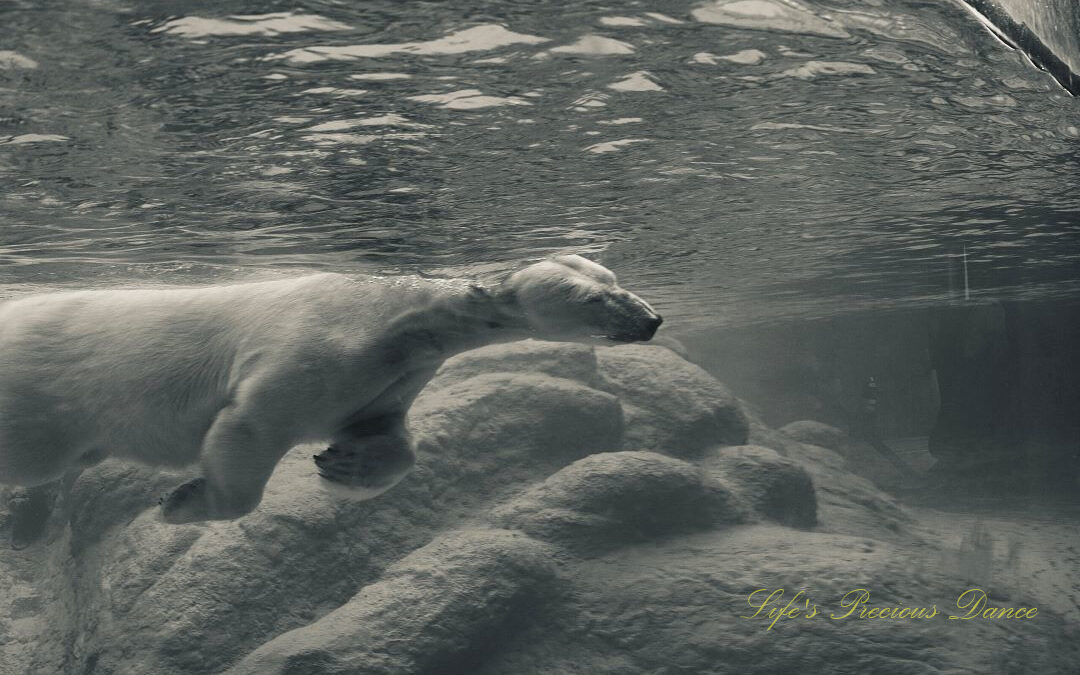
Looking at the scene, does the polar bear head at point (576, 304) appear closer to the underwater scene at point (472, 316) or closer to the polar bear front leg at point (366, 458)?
the underwater scene at point (472, 316)

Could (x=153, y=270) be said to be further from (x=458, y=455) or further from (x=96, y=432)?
(x=96, y=432)

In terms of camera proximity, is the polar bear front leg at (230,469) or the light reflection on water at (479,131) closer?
the polar bear front leg at (230,469)

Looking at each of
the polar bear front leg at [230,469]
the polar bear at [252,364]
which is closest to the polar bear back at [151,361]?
the polar bear at [252,364]

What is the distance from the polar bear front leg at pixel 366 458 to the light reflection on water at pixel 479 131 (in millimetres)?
2236

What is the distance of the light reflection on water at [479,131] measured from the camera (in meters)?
4.76

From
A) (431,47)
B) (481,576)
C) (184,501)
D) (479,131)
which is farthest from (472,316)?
(481,576)

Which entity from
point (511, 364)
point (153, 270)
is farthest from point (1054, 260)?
point (153, 270)

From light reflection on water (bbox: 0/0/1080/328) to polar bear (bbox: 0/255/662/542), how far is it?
1436 millimetres

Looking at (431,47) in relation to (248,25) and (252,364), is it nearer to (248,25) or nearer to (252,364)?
(248,25)

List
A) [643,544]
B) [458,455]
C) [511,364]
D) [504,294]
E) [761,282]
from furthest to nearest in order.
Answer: [761,282] < [511,364] < [458,455] < [643,544] < [504,294]

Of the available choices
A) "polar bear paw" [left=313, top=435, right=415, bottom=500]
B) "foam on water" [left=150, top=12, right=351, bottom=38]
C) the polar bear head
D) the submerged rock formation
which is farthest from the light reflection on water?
the submerged rock formation

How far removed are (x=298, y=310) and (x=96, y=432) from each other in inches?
49.7

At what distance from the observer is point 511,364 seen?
13367mm

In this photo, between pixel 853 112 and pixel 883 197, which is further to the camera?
pixel 883 197
